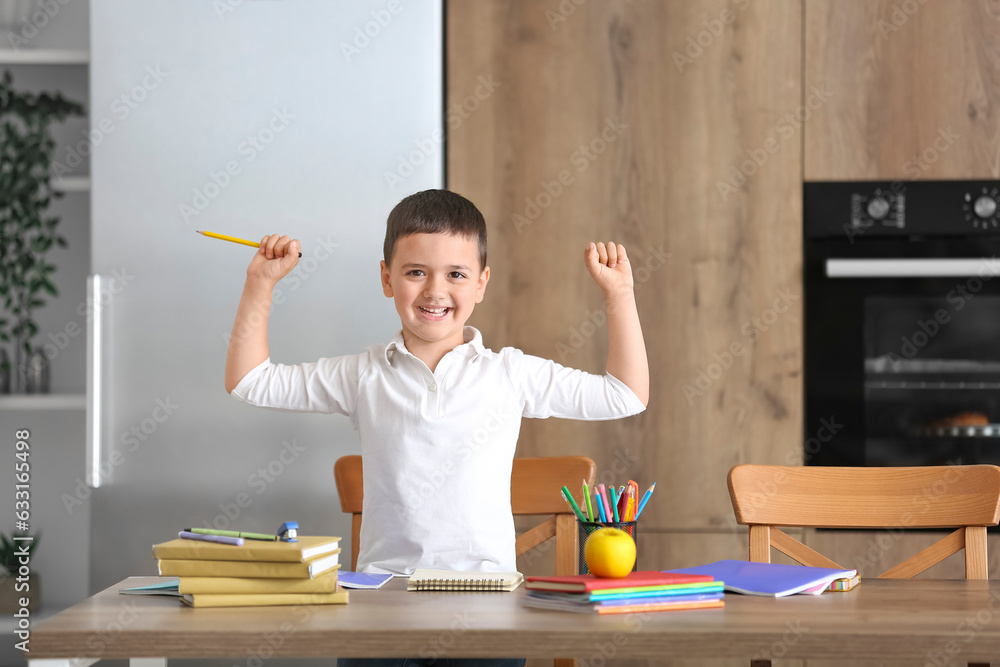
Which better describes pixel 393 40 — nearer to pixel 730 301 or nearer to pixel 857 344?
pixel 730 301

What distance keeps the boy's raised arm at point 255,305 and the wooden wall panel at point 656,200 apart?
0.70 m

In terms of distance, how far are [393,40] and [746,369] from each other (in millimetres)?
1057

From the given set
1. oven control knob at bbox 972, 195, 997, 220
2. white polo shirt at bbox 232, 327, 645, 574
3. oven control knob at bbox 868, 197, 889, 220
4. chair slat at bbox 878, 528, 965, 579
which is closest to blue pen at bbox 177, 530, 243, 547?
white polo shirt at bbox 232, 327, 645, 574

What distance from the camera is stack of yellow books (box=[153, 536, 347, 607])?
0.94 meters

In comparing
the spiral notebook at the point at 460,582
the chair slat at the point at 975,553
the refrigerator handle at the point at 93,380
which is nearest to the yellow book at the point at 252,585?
the spiral notebook at the point at 460,582

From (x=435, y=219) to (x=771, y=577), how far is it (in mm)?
690

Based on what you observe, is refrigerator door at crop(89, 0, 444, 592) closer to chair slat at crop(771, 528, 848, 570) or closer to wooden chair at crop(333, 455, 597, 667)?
wooden chair at crop(333, 455, 597, 667)

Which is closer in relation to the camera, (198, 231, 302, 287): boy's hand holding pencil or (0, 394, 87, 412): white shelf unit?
(198, 231, 302, 287): boy's hand holding pencil

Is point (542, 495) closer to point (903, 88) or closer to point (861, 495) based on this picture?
point (861, 495)

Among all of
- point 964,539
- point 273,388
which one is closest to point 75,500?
point 273,388

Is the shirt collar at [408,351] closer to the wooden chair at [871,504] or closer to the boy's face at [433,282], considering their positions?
the boy's face at [433,282]

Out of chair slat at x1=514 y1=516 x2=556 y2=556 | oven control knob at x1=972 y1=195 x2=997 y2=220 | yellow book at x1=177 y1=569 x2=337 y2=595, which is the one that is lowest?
chair slat at x1=514 y1=516 x2=556 y2=556

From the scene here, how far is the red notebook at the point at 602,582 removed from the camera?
3.06 feet

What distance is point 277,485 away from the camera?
1898mm
